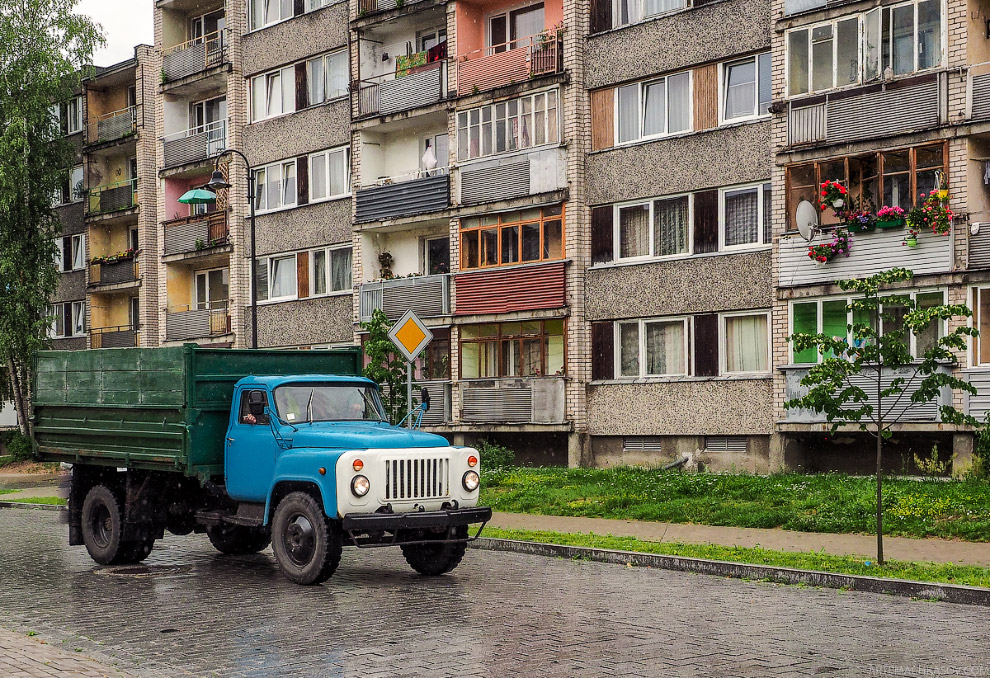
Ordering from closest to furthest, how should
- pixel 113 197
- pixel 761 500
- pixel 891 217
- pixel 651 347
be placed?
pixel 761 500 → pixel 891 217 → pixel 651 347 → pixel 113 197

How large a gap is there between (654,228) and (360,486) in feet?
59.8

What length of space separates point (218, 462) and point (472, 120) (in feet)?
68.0

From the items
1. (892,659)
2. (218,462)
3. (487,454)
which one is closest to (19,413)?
(487,454)

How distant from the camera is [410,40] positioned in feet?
124

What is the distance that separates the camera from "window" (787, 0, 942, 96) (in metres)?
25.0

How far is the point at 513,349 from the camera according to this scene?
33438mm

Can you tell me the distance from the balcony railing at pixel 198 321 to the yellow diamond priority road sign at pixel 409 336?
933 inches

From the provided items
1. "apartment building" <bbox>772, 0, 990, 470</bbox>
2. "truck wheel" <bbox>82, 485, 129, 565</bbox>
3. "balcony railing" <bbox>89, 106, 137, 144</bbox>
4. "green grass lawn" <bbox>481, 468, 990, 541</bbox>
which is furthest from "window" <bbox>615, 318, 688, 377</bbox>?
"balcony railing" <bbox>89, 106, 137, 144</bbox>

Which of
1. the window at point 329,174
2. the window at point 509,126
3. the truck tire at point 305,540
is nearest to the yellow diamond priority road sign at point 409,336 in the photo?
the truck tire at point 305,540

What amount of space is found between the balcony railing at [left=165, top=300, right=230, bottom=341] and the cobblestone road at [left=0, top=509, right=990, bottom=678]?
28.2 m

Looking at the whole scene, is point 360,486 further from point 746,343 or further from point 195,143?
point 195,143

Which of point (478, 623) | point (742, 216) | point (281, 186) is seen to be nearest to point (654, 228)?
point (742, 216)

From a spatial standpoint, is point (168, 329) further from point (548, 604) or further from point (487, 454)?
point (548, 604)

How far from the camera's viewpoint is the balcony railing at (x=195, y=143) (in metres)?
43.5
